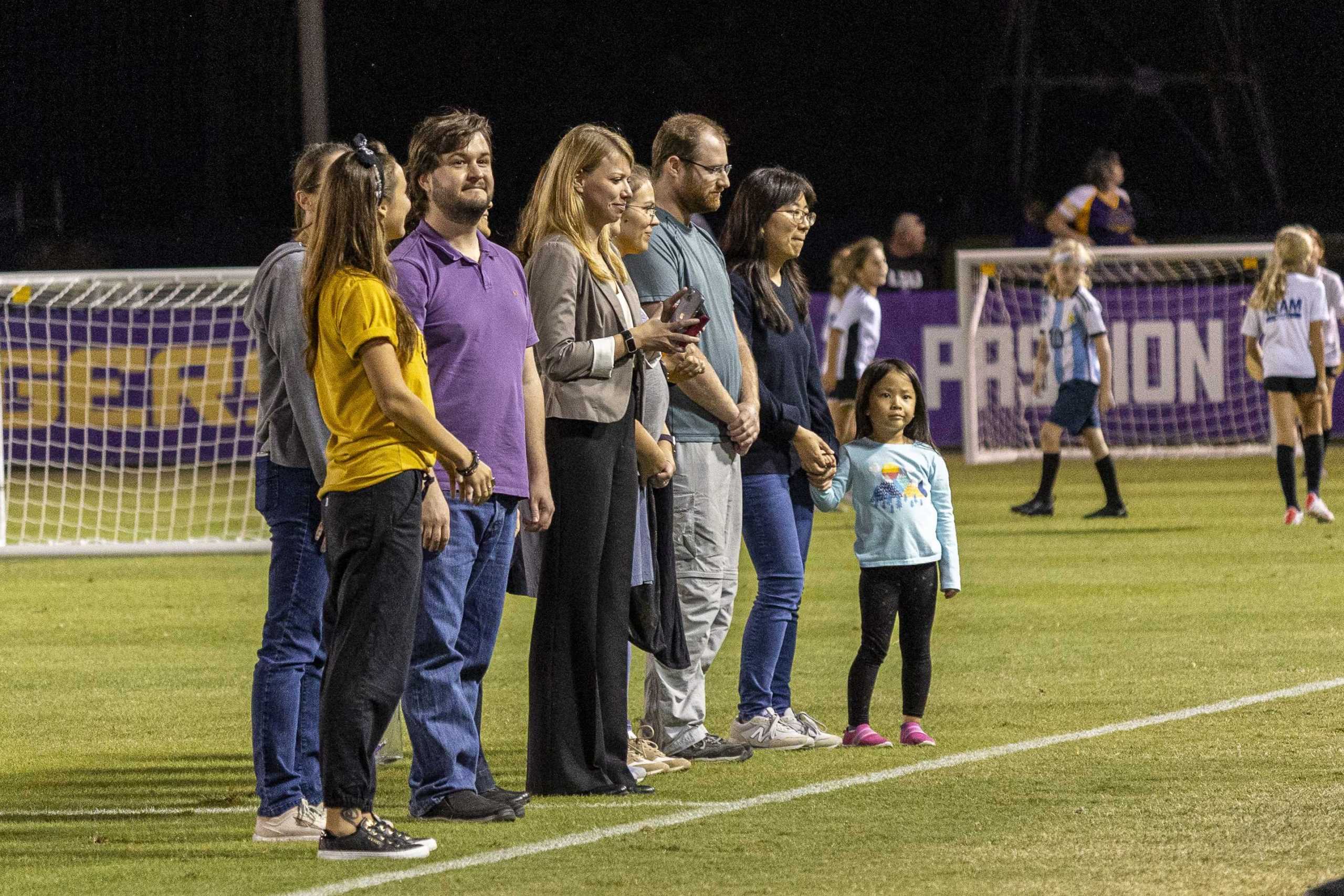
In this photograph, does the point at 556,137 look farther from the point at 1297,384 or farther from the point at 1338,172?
the point at 1297,384

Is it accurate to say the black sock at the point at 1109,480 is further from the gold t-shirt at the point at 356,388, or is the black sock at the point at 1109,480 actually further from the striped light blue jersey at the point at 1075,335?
the gold t-shirt at the point at 356,388

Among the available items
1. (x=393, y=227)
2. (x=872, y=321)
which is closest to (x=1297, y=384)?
(x=872, y=321)

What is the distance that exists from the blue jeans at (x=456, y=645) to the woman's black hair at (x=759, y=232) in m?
1.76

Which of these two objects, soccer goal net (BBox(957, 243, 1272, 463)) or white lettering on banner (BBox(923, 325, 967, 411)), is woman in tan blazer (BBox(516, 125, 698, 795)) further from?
white lettering on banner (BBox(923, 325, 967, 411))

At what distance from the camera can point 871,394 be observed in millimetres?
7398

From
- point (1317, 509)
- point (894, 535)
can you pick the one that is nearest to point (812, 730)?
point (894, 535)

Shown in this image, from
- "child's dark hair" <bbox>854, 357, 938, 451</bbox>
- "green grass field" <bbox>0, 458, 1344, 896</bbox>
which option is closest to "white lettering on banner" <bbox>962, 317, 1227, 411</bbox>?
"green grass field" <bbox>0, 458, 1344, 896</bbox>

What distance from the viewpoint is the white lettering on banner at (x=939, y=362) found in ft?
71.3

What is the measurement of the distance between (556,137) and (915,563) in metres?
20.8

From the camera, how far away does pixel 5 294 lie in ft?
49.8

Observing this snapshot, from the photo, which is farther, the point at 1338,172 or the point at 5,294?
the point at 1338,172

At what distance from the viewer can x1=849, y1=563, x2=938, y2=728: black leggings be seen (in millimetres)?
7137

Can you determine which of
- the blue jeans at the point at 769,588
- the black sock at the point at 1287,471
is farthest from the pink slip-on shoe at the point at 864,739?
the black sock at the point at 1287,471

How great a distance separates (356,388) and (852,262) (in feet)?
38.3
